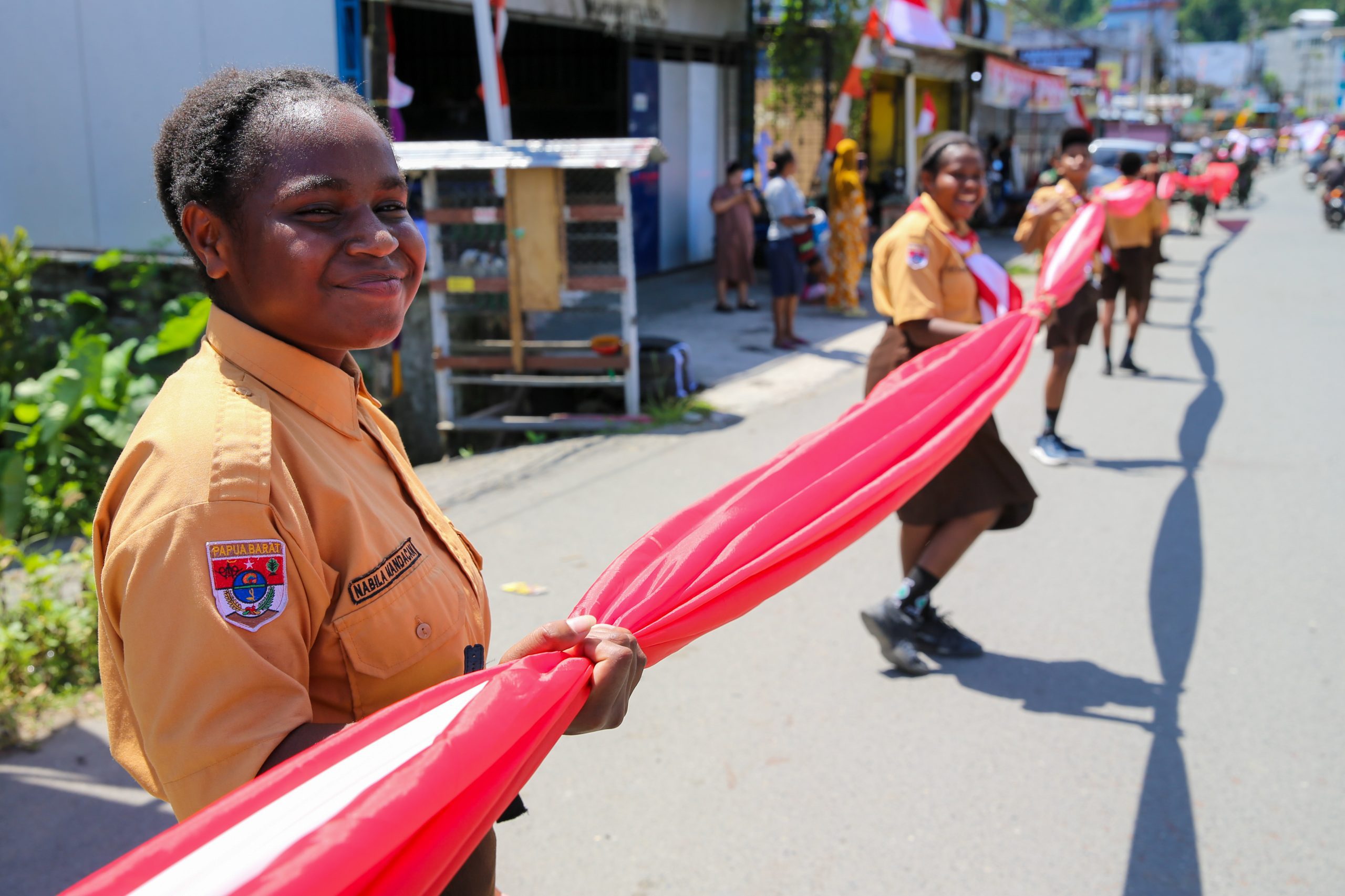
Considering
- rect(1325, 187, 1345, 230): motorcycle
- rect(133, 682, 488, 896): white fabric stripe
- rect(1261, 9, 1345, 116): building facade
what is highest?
rect(1261, 9, 1345, 116): building facade

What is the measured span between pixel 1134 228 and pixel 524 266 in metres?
5.17

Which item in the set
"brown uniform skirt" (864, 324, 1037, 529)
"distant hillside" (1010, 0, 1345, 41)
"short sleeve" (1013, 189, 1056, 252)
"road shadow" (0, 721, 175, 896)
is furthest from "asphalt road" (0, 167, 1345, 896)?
"distant hillside" (1010, 0, 1345, 41)

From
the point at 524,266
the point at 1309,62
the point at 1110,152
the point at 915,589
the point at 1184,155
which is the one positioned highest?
the point at 1309,62

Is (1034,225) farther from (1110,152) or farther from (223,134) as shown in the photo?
(1110,152)

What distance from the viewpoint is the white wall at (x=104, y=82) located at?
7852mm

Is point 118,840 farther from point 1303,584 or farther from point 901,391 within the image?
point 1303,584

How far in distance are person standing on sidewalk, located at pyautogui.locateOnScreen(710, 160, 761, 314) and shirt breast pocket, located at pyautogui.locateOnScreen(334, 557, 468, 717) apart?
10.9 metres

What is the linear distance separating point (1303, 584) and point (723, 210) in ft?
27.0

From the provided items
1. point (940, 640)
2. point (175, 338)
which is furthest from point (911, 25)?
point (940, 640)

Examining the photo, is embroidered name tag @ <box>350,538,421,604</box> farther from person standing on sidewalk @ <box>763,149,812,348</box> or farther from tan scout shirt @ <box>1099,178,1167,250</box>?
person standing on sidewalk @ <box>763,149,812,348</box>

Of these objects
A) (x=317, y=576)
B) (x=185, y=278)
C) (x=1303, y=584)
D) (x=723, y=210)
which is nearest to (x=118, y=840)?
(x=317, y=576)

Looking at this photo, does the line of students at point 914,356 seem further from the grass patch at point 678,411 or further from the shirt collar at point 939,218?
the grass patch at point 678,411

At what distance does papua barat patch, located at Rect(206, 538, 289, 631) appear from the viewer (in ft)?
3.55

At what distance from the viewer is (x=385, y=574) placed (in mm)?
1294
